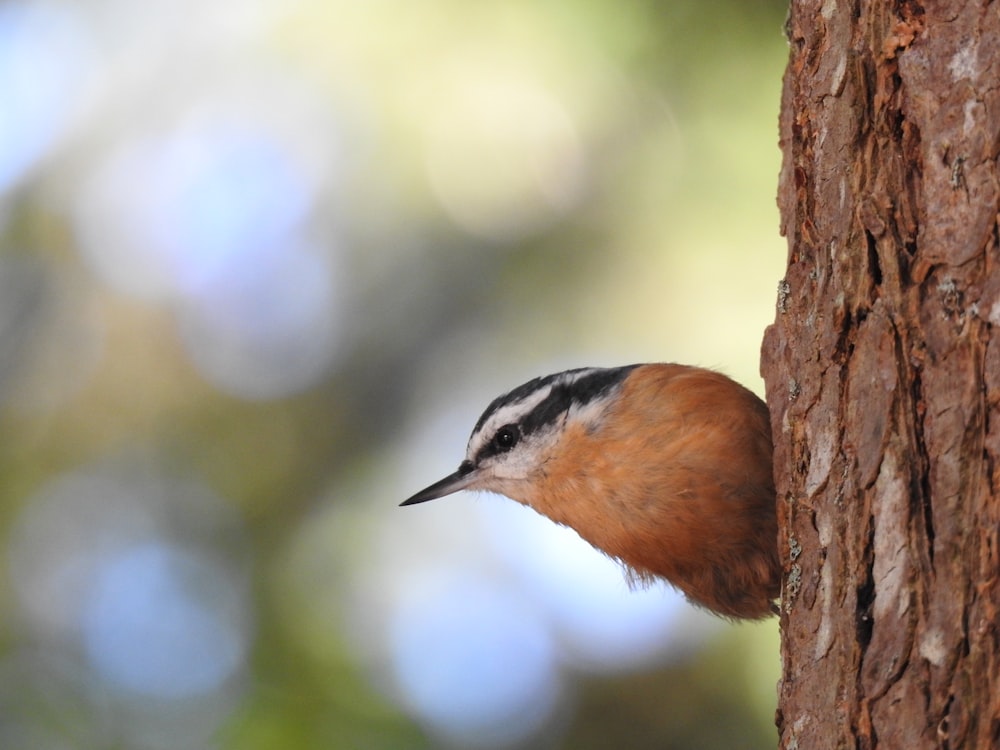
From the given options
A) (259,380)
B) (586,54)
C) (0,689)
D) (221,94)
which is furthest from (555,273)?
(0,689)

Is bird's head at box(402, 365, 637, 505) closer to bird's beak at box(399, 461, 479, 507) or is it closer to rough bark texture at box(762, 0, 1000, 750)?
bird's beak at box(399, 461, 479, 507)

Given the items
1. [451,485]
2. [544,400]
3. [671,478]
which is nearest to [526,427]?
[544,400]

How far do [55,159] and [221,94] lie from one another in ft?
2.55

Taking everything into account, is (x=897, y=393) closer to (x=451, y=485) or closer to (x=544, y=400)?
(x=544, y=400)

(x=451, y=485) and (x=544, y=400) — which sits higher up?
(x=544, y=400)

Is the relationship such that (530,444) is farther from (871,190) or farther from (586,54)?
(586,54)

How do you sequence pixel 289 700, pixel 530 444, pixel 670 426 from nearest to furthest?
1. pixel 670 426
2. pixel 530 444
3. pixel 289 700

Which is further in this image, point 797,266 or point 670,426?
point 670,426

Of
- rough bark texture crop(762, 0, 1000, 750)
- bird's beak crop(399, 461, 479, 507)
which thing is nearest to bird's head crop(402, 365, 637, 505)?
bird's beak crop(399, 461, 479, 507)

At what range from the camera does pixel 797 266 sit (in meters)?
2.34

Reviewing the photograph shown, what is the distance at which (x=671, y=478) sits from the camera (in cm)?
284

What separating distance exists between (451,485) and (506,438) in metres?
0.32

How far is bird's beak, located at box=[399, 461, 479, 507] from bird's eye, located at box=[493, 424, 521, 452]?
6.9 inches

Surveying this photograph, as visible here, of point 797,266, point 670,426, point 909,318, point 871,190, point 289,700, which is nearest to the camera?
point 909,318
